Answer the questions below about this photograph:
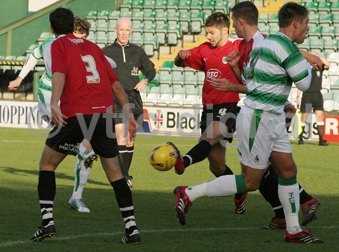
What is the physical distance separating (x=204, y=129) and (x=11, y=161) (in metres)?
6.62

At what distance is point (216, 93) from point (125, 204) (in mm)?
3065

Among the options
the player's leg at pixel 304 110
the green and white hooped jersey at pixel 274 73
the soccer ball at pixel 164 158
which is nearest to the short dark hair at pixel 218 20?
the soccer ball at pixel 164 158

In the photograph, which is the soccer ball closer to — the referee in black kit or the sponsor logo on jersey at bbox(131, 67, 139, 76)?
the referee in black kit

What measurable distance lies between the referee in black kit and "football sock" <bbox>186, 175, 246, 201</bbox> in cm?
384

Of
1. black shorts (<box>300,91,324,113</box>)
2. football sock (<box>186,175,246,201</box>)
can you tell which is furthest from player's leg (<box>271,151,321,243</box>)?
black shorts (<box>300,91,324,113</box>)

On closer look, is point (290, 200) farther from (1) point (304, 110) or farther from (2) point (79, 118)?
(1) point (304, 110)

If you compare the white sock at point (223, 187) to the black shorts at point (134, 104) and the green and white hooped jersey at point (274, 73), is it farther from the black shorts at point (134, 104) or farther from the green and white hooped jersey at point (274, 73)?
the black shorts at point (134, 104)

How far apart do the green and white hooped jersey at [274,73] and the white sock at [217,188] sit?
718 millimetres

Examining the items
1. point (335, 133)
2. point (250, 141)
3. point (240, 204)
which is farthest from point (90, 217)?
point (335, 133)

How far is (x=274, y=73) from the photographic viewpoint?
823 centimetres

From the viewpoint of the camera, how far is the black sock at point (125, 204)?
26.7ft

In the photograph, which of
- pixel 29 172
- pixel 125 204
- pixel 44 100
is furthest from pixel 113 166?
pixel 29 172

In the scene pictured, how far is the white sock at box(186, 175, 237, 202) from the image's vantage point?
28.7ft

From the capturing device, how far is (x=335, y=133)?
25156mm
